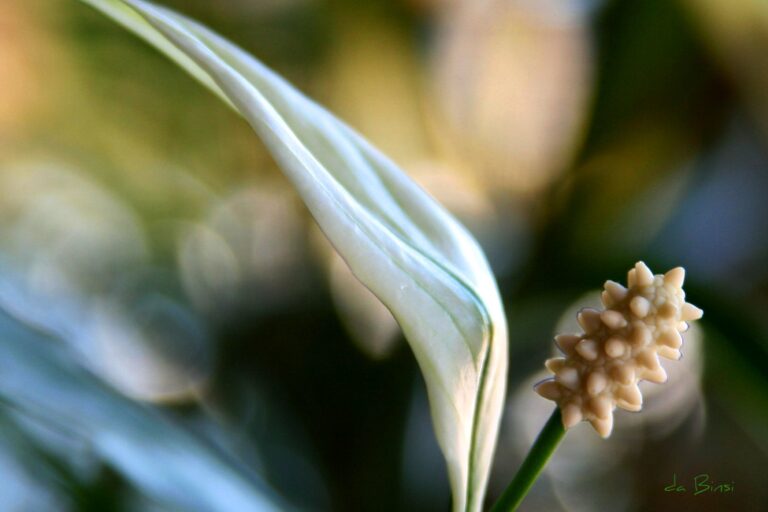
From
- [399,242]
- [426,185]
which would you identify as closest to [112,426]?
[399,242]

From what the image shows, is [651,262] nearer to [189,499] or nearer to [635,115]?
[635,115]

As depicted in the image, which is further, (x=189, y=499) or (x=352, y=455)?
(x=352, y=455)

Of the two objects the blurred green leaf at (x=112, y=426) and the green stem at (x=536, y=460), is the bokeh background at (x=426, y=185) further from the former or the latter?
the green stem at (x=536, y=460)

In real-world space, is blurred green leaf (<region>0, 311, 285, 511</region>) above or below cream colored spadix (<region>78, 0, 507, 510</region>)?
below

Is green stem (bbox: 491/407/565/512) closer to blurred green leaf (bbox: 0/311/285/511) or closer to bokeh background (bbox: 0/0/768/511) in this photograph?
blurred green leaf (bbox: 0/311/285/511)

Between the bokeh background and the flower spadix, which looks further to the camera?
the bokeh background

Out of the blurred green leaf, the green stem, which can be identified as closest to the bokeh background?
the blurred green leaf

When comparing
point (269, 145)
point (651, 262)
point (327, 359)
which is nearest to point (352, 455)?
point (327, 359)
